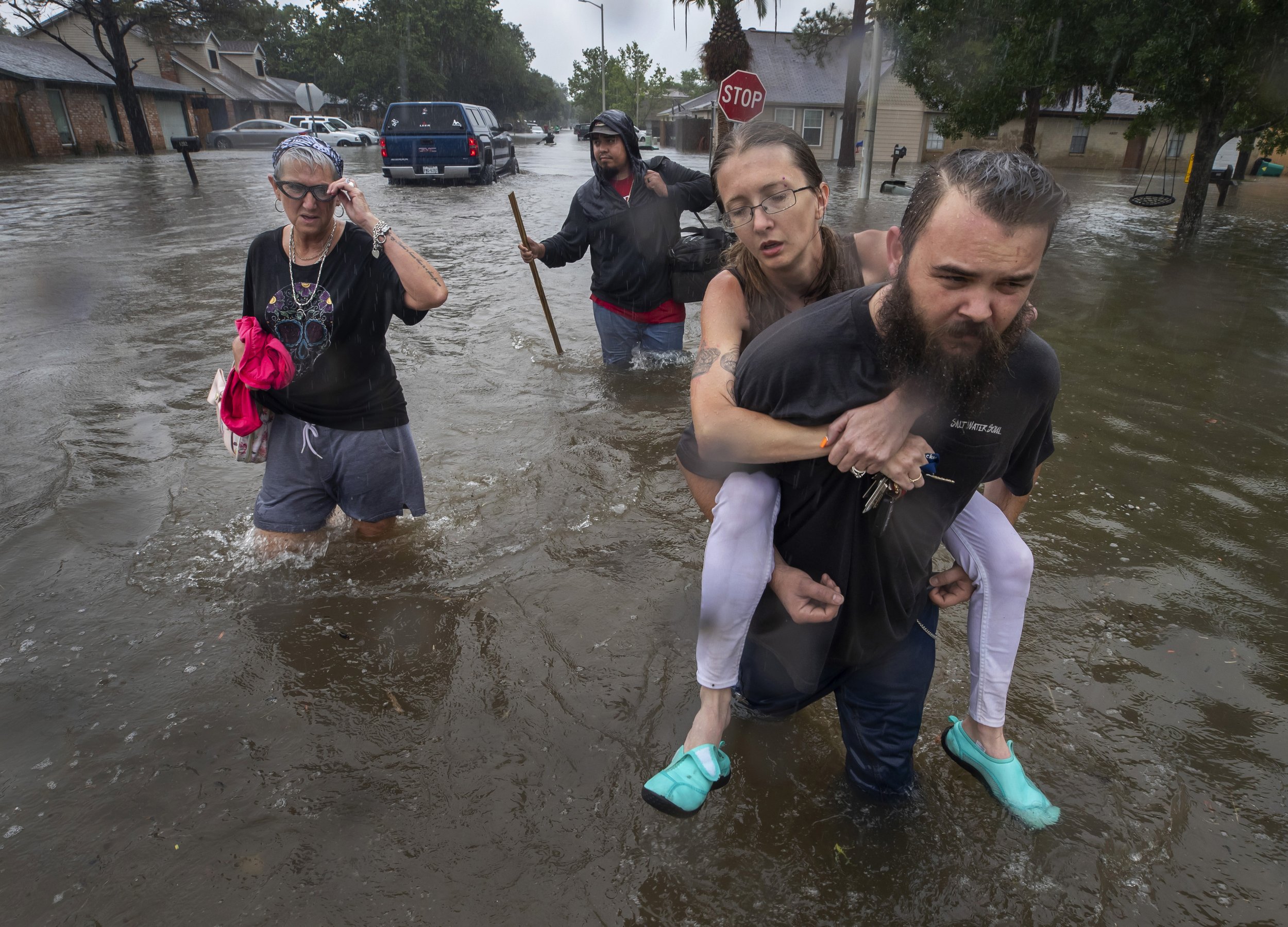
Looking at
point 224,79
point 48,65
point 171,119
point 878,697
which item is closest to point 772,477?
point 878,697

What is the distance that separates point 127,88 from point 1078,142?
1677 inches

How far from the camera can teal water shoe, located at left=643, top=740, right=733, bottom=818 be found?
2096 millimetres

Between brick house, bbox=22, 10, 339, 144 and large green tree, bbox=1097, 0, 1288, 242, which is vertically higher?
brick house, bbox=22, 10, 339, 144

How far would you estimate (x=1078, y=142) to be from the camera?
3678cm

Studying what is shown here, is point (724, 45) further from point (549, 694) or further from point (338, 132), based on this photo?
point (549, 694)

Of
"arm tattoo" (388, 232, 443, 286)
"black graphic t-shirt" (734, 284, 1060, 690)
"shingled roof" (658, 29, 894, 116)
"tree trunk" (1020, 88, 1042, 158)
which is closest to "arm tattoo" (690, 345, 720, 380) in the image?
"black graphic t-shirt" (734, 284, 1060, 690)

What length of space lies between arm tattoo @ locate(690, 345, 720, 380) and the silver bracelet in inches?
65.4

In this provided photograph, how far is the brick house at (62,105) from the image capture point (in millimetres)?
29797

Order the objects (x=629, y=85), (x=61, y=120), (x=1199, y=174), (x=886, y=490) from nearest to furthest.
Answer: (x=886, y=490), (x=1199, y=174), (x=61, y=120), (x=629, y=85)

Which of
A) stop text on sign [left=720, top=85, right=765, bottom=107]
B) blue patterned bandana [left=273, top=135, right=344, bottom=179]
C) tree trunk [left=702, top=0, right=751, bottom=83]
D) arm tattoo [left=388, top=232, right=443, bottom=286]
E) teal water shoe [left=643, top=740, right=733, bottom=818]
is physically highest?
tree trunk [left=702, top=0, right=751, bottom=83]

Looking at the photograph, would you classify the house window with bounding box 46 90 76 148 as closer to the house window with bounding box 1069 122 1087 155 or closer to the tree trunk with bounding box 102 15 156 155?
the tree trunk with bounding box 102 15 156 155

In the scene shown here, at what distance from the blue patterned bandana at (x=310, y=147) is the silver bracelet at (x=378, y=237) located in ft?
0.77

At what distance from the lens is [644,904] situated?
217cm

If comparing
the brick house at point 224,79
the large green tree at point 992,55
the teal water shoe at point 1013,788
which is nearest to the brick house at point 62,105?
the brick house at point 224,79
